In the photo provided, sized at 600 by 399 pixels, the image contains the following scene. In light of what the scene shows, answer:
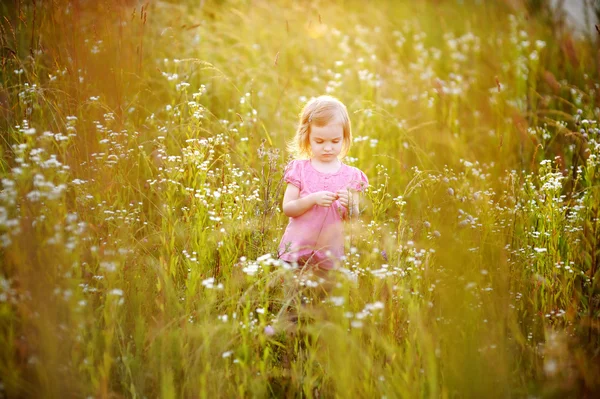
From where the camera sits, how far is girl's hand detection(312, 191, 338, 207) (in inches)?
120

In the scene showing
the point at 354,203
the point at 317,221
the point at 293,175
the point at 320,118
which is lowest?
the point at 317,221

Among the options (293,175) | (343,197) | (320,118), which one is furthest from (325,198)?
(320,118)

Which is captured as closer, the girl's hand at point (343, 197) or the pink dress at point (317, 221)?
the girl's hand at point (343, 197)

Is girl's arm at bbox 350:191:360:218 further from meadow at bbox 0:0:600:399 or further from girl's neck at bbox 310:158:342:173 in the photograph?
girl's neck at bbox 310:158:342:173

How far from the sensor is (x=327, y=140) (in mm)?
3285

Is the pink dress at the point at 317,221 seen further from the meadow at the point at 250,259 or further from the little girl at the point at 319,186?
the meadow at the point at 250,259

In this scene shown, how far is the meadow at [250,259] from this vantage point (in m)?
2.14

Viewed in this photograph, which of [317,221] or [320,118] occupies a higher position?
[320,118]

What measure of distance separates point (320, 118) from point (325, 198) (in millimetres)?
525

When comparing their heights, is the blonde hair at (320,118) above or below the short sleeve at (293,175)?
above

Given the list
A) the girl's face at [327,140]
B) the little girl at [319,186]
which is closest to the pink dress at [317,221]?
the little girl at [319,186]

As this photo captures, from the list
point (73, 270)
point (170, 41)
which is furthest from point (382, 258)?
point (170, 41)

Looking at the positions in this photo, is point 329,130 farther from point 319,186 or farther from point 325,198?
point 325,198

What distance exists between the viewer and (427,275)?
9.27 ft
